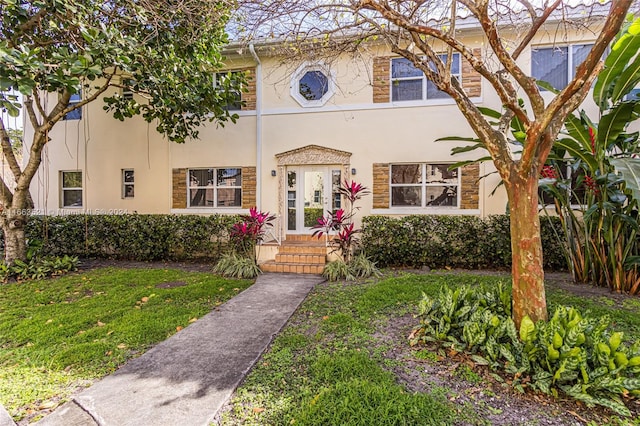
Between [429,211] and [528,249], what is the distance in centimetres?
580

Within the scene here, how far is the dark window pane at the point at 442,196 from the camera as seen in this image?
8898 mm

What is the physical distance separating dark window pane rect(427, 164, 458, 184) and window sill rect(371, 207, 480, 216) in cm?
83

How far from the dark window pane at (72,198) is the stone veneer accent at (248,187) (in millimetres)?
6246

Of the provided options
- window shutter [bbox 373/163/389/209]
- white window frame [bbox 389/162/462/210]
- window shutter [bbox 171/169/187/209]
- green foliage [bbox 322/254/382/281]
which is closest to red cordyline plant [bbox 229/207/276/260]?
green foliage [bbox 322/254/382/281]

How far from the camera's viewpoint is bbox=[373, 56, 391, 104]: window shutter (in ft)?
29.7

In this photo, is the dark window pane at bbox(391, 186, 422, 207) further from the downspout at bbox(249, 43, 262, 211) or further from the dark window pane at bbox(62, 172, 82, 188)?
the dark window pane at bbox(62, 172, 82, 188)

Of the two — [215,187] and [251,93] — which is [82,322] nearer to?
[215,187]

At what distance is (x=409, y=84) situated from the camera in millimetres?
9094

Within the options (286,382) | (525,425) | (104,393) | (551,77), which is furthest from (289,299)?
(551,77)

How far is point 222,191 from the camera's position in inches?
408

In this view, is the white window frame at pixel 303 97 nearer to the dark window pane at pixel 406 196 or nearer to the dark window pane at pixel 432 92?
the dark window pane at pixel 432 92

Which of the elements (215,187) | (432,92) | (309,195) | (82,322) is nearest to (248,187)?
(215,187)

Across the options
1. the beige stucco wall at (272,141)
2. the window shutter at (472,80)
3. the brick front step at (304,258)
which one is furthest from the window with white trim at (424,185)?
the brick front step at (304,258)

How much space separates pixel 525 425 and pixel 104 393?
370 cm
